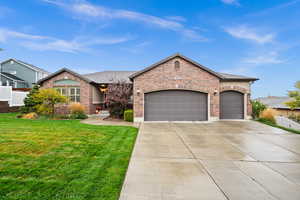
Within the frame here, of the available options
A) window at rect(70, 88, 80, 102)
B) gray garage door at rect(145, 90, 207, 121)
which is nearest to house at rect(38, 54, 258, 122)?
gray garage door at rect(145, 90, 207, 121)

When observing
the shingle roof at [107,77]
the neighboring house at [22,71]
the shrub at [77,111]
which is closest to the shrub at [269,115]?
the shingle roof at [107,77]

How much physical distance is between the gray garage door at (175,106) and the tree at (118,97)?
1871 mm

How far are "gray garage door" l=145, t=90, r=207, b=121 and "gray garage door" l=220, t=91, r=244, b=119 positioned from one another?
210cm

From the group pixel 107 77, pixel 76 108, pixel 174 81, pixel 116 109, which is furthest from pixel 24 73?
pixel 174 81

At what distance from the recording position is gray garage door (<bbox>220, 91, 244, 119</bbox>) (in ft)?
39.8

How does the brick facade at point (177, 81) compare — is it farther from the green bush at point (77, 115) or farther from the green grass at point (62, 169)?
the green grass at point (62, 169)

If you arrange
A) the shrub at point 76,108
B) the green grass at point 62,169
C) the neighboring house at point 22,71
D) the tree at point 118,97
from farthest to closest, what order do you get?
1. the neighboring house at point 22,71
2. the shrub at point 76,108
3. the tree at point 118,97
4. the green grass at point 62,169

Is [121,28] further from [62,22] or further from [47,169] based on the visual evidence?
[47,169]

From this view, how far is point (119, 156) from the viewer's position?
4.04 m

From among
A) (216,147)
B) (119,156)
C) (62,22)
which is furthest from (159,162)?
(62,22)

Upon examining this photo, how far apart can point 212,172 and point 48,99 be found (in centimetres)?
1322

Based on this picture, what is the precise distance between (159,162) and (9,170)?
352 centimetres

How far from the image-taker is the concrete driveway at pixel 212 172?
2.50m

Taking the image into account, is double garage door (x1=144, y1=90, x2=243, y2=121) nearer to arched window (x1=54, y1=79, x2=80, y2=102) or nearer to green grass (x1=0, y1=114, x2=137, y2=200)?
green grass (x1=0, y1=114, x2=137, y2=200)
